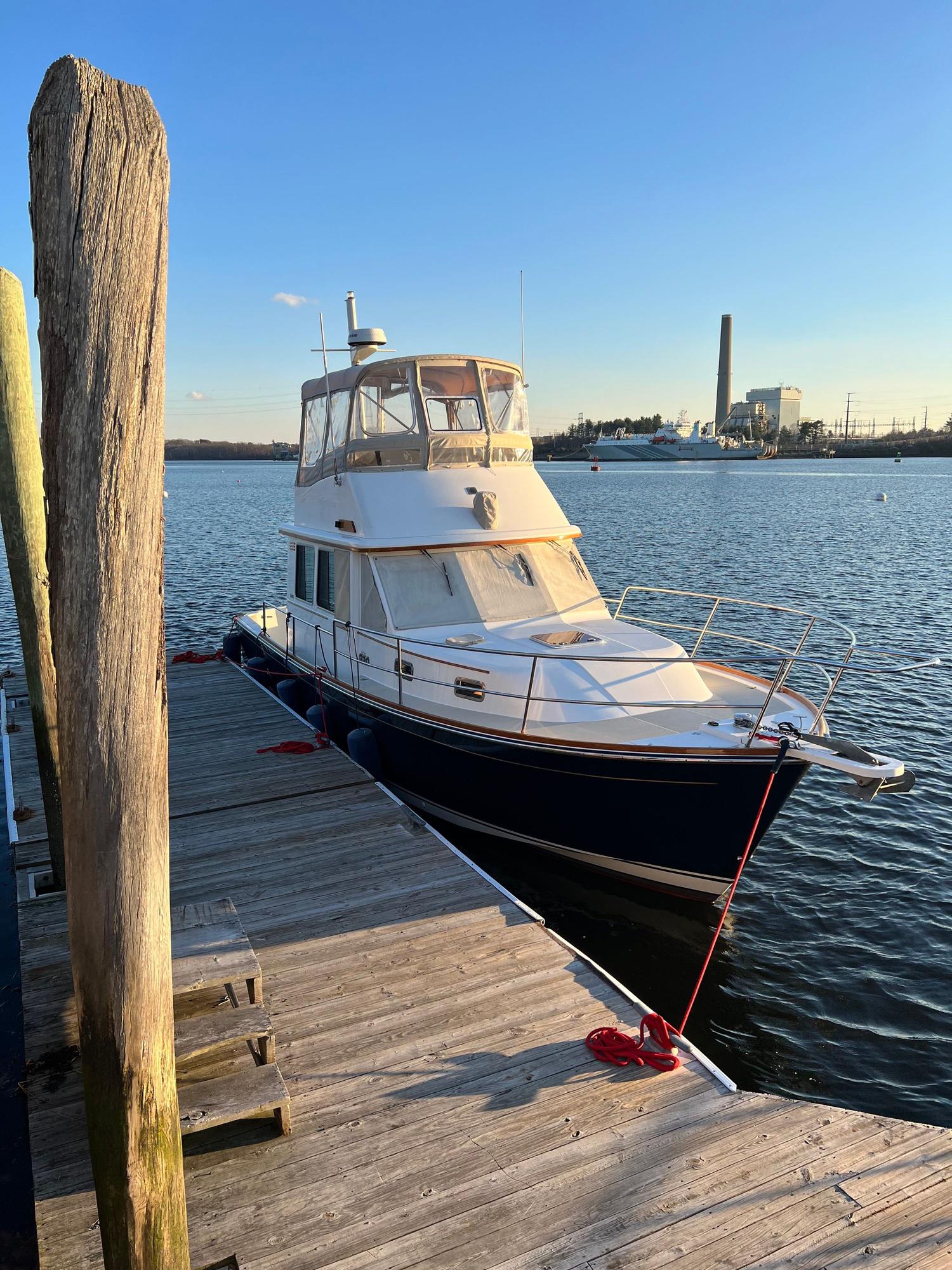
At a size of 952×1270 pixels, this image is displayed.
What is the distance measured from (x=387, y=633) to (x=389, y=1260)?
6.24m

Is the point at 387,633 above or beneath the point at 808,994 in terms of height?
above

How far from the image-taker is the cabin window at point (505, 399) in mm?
10320

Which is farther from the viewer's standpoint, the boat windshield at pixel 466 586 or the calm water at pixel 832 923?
the boat windshield at pixel 466 586

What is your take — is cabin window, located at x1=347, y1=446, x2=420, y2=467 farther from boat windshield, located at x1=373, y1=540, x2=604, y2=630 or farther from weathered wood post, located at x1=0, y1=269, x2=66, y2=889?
weathered wood post, located at x1=0, y1=269, x2=66, y2=889

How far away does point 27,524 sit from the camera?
20.9 feet

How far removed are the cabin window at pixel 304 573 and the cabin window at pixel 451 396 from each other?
2526 millimetres

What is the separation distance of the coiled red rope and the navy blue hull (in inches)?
93.0

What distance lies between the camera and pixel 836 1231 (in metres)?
3.65

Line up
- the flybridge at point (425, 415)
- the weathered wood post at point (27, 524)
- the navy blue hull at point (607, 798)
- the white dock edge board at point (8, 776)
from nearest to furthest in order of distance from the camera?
the weathered wood post at point (27, 524), the navy blue hull at point (607, 798), the white dock edge board at point (8, 776), the flybridge at point (425, 415)

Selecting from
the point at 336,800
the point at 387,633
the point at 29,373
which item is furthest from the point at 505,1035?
the point at 29,373

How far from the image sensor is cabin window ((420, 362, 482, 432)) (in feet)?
32.6

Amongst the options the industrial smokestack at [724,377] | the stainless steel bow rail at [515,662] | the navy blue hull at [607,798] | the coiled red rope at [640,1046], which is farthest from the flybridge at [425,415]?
the industrial smokestack at [724,377]

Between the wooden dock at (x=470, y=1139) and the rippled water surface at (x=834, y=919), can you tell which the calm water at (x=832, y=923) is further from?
the wooden dock at (x=470, y=1139)

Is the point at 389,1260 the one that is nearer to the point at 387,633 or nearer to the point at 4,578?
the point at 387,633
